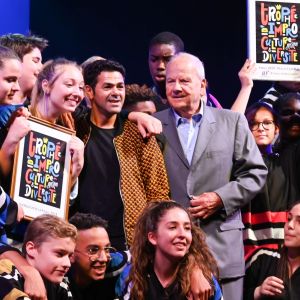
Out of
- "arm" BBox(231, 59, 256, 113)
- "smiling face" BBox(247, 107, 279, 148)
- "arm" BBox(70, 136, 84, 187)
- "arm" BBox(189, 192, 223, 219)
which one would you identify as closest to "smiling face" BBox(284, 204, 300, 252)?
"arm" BBox(189, 192, 223, 219)

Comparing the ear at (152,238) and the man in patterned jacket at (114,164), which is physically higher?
the man in patterned jacket at (114,164)

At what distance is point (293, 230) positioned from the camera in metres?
5.25

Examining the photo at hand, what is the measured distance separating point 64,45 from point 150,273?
10.5 ft

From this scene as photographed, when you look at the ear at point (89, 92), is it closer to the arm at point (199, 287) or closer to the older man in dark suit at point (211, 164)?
the older man in dark suit at point (211, 164)

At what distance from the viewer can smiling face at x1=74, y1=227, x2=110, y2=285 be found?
493 cm

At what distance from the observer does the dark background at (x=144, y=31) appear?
7.62 meters

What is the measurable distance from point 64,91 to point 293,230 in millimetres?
1500

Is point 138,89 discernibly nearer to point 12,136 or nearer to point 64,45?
point 12,136

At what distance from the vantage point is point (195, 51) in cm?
788

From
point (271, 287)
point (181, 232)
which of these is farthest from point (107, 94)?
point (271, 287)

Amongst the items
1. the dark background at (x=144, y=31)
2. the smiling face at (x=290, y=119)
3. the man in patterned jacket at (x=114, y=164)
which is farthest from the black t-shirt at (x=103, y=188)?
the dark background at (x=144, y=31)

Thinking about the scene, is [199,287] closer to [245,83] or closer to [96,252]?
Answer: [96,252]

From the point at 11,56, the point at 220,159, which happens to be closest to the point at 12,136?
the point at 11,56

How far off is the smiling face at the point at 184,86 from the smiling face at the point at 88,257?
2.82 ft
